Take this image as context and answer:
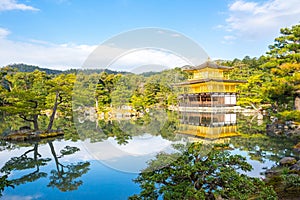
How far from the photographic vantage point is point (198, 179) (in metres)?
2.80

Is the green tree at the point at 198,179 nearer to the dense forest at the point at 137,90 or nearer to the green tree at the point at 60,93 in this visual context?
the dense forest at the point at 137,90

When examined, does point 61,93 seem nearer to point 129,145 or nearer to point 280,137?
point 129,145

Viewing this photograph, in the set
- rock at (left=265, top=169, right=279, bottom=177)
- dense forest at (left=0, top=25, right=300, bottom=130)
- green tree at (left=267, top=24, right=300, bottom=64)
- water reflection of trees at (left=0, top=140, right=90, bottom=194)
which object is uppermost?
green tree at (left=267, top=24, right=300, bottom=64)

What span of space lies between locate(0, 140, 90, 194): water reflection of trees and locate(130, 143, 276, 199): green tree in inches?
87.4

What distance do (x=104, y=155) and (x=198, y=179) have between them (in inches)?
47.9

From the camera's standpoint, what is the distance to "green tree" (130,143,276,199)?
2.60m

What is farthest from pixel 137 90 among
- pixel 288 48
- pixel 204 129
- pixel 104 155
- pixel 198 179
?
pixel 288 48

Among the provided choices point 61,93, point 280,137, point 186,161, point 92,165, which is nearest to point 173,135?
point 186,161

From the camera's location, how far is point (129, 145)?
317 cm

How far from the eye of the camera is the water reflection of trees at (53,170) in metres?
4.65

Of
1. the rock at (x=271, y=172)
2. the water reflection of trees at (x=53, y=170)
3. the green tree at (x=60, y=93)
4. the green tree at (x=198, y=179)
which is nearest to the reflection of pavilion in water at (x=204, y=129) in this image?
the green tree at (x=198, y=179)

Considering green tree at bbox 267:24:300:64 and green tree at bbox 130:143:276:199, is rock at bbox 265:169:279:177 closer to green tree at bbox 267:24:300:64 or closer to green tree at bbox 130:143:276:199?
green tree at bbox 130:143:276:199

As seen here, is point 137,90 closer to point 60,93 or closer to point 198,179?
point 198,179

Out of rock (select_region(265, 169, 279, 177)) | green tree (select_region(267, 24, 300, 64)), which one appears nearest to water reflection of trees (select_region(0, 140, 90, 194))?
rock (select_region(265, 169, 279, 177))
